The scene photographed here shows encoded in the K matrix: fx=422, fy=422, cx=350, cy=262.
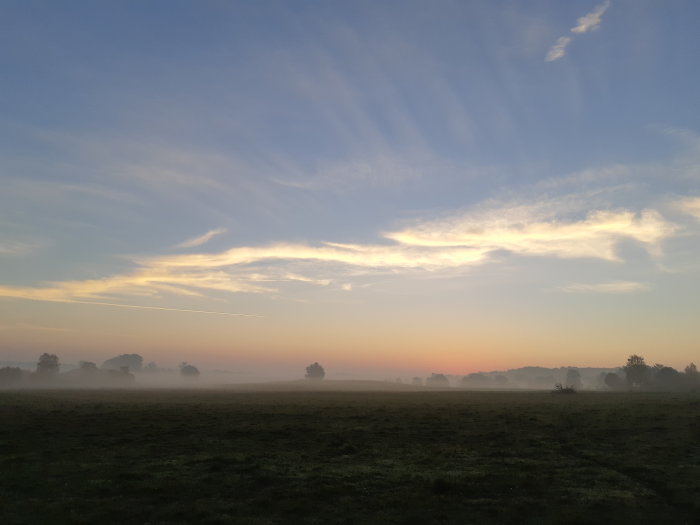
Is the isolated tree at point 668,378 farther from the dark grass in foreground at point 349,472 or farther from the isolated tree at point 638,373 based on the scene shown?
the dark grass in foreground at point 349,472

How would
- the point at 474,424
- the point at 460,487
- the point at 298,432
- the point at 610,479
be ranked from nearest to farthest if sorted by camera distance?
the point at 460,487, the point at 610,479, the point at 298,432, the point at 474,424

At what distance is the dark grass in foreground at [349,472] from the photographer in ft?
60.1

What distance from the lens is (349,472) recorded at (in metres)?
25.0

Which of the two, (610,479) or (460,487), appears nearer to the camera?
(460,487)

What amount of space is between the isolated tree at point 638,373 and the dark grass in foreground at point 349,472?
16239cm

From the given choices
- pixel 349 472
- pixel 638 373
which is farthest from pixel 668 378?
pixel 349 472

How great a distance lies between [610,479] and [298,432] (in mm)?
25067

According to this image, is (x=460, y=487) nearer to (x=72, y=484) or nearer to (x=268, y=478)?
(x=268, y=478)

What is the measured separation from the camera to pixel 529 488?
855 inches

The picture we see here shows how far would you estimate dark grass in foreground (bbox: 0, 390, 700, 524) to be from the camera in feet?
60.1

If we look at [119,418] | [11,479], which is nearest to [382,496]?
[11,479]

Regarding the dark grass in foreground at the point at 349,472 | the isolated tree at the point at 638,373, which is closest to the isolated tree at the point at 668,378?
the isolated tree at the point at 638,373

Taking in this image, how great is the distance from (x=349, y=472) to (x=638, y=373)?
646ft

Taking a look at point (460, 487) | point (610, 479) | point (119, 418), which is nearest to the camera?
point (460, 487)
